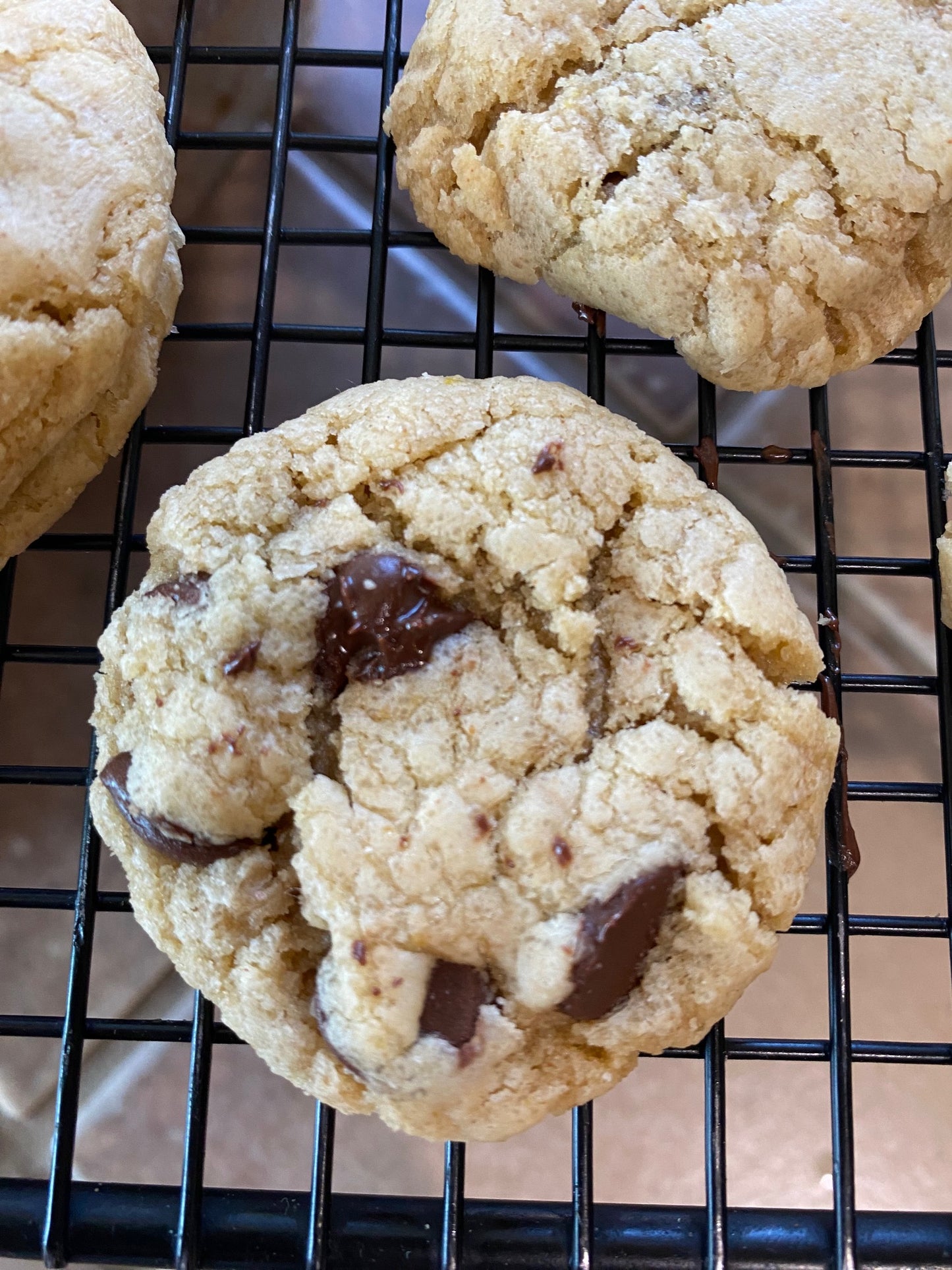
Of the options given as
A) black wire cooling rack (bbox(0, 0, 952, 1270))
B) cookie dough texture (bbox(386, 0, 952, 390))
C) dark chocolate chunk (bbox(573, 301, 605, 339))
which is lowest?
black wire cooling rack (bbox(0, 0, 952, 1270))

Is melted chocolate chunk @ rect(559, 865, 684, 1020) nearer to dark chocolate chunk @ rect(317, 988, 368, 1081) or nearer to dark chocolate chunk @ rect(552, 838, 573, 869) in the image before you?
dark chocolate chunk @ rect(552, 838, 573, 869)

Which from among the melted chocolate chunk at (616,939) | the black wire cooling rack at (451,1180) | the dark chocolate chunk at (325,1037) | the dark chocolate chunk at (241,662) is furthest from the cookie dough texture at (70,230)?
the melted chocolate chunk at (616,939)

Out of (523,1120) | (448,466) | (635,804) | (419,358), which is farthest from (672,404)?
(523,1120)

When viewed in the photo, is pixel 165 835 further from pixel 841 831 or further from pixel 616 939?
pixel 841 831

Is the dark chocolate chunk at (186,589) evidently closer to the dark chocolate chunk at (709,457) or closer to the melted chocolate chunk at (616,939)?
the melted chocolate chunk at (616,939)

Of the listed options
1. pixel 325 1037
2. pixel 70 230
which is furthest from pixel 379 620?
pixel 70 230

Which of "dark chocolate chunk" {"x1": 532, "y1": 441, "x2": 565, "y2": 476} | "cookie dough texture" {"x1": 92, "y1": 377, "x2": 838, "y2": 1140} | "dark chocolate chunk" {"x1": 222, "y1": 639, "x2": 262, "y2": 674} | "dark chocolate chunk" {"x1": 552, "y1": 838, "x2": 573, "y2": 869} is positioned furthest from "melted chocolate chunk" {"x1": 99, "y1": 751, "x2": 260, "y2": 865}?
"dark chocolate chunk" {"x1": 532, "y1": 441, "x2": 565, "y2": 476}
